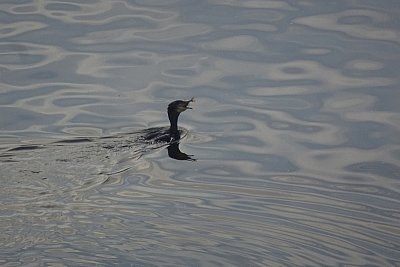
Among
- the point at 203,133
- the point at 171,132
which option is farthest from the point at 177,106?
the point at 203,133

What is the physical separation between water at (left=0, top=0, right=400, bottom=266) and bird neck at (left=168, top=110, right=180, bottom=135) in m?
0.24

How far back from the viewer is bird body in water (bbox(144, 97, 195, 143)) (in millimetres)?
12414

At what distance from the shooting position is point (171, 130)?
1258 cm

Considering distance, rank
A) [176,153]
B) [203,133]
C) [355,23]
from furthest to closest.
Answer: [355,23], [203,133], [176,153]

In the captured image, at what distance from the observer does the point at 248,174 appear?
36.8ft

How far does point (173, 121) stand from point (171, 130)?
0.10m

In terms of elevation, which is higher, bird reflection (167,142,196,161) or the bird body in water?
the bird body in water

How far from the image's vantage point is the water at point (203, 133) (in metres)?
→ 9.23

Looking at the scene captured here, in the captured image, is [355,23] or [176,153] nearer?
[176,153]

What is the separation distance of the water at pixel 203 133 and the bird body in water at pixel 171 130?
21 centimetres

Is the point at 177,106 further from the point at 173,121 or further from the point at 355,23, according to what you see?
the point at 355,23

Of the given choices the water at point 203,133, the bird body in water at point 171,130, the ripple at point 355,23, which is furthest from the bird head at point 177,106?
the ripple at point 355,23

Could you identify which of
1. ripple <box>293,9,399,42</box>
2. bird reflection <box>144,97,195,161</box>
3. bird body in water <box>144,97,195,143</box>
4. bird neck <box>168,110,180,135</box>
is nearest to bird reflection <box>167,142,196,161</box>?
bird reflection <box>144,97,195,161</box>

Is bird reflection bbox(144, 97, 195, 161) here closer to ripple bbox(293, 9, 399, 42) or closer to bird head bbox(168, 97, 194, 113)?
bird head bbox(168, 97, 194, 113)
